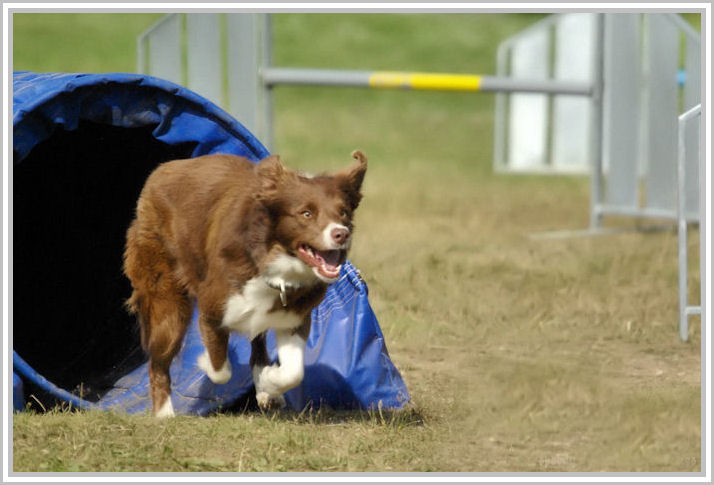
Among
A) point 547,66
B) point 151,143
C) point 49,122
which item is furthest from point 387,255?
point 547,66

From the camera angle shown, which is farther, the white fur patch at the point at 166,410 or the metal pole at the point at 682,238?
the metal pole at the point at 682,238

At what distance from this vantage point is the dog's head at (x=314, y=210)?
534 cm

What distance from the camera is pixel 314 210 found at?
539 cm

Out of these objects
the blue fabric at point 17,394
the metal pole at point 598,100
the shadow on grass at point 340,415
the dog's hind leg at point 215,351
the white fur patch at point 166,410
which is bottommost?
the shadow on grass at point 340,415

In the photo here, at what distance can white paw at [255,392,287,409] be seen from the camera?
6277mm

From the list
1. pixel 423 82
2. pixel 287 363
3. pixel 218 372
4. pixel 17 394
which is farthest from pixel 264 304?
pixel 423 82

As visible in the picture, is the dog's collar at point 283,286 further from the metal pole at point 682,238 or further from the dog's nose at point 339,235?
the metal pole at point 682,238

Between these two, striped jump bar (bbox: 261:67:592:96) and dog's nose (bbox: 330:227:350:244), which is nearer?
dog's nose (bbox: 330:227:350:244)

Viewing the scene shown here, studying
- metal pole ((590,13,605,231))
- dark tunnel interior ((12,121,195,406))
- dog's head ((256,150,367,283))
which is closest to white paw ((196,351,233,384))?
dog's head ((256,150,367,283))

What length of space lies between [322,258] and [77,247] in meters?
2.89

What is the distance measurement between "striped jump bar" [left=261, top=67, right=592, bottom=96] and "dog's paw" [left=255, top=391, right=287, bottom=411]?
529 cm

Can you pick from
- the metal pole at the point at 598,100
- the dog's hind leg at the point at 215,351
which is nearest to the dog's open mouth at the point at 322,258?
the dog's hind leg at the point at 215,351

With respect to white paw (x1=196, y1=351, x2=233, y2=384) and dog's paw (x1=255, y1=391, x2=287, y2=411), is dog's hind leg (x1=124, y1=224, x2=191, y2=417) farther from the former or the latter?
dog's paw (x1=255, y1=391, x2=287, y2=411)

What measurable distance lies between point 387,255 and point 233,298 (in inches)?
198
